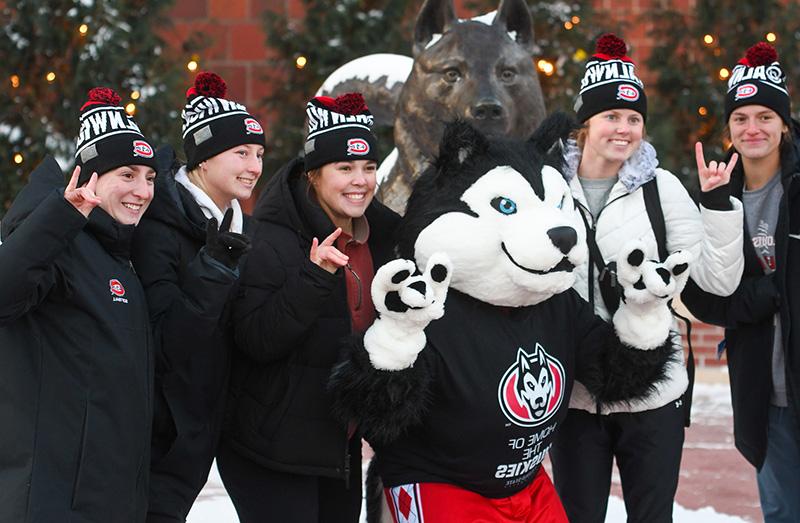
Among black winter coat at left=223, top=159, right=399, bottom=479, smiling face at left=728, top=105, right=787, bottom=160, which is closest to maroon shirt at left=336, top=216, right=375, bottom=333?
black winter coat at left=223, top=159, right=399, bottom=479

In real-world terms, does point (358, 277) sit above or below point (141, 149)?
below

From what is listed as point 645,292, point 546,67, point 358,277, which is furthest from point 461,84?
point 546,67

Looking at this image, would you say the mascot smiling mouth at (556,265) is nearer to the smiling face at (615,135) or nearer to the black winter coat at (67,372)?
the smiling face at (615,135)

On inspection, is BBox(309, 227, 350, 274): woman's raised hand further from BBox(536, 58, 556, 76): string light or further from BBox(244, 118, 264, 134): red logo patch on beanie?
BBox(536, 58, 556, 76): string light

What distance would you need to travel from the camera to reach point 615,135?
3646 mm

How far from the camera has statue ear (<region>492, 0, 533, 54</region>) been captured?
5.37 m

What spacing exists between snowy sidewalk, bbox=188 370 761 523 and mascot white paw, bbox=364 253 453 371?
239cm

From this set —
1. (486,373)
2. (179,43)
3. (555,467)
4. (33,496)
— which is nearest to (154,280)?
(33,496)

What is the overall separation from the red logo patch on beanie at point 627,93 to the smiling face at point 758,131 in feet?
1.41

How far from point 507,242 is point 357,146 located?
0.54m

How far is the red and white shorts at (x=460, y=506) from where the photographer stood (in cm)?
317

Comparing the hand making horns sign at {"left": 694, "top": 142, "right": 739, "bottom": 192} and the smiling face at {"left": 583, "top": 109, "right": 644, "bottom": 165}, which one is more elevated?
the smiling face at {"left": 583, "top": 109, "right": 644, "bottom": 165}

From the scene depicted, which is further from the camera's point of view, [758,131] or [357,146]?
[758,131]

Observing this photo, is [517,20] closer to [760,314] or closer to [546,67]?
[760,314]
